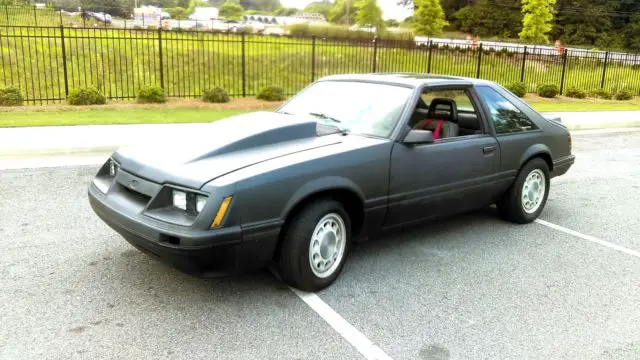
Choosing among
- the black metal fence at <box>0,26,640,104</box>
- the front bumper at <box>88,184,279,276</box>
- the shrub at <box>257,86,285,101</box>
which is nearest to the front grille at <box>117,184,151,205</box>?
the front bumper at <box>88,184,279,276</box>

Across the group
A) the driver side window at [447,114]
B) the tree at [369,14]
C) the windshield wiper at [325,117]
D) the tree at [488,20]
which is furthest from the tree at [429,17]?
the windshield wiper at [325,117]

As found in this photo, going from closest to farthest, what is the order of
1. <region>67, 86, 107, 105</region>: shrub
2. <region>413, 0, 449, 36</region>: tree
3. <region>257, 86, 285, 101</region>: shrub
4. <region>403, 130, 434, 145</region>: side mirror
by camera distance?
1. <region>403, 130, 434, 145</region>: side mirror
2. <region>67, 86, 107, 105</region>: shrub
3. <region>257, 86, 285, 101</region>: shrub
4. <region>413, 0, 449, 36</region>: tree

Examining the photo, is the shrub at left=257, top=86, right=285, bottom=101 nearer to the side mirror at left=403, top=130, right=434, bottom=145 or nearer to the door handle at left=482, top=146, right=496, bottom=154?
the door handle at left=482, top=146, right=496, bottom=154

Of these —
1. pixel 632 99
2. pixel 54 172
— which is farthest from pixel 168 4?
pixel 54 172

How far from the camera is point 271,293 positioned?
149 inches

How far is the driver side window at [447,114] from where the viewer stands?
16.1 ft

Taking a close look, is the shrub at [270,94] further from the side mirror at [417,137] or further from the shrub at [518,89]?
the side mirror at [417,137]

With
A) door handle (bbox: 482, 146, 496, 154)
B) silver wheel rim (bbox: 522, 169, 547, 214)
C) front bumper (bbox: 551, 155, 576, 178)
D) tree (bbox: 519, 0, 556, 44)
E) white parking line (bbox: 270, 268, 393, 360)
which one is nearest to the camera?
white parking line (bbox: 270, 268, 393, 360)

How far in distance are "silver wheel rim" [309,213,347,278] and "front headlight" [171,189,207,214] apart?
806mm

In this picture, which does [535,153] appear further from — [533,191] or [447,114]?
[447,114]

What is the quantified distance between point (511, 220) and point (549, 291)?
162 cm

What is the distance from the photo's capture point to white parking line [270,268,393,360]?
3.10 metres

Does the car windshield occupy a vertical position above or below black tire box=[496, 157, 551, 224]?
above

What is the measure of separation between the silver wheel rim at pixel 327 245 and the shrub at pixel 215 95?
12.2 m
